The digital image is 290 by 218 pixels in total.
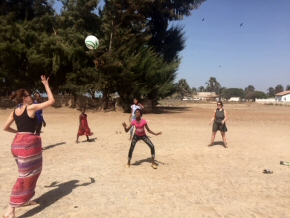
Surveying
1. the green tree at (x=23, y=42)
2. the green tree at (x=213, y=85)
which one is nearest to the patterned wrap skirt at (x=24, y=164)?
the green tree at (x=23, y=42)

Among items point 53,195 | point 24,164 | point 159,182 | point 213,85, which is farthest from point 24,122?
point 213,85

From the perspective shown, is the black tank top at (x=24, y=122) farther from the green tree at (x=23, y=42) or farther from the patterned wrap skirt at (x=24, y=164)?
the green tree at (x=23, y=42)

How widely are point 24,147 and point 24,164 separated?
0.26m

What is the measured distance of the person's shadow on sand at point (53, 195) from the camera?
14.2ft

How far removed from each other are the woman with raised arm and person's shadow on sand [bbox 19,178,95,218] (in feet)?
1.17

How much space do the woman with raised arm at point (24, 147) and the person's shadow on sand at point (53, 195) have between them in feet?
1.17

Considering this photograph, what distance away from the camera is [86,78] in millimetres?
23875

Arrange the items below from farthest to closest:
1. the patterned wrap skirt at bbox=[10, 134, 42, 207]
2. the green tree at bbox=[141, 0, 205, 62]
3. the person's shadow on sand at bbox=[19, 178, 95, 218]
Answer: the green tree at bbox=[141, 0, 205, 62] → the person's shadow on sand at bbox=[19, 178, 95, 218] → the patterned wrap skirt at bbox=[10, 134, 42, 207]

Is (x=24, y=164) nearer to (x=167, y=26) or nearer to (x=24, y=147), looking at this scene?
(x=24, y=147)

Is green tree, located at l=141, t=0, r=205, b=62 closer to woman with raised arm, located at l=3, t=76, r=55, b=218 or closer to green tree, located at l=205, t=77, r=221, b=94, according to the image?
woman with raised arm, located at l=3, t=76, r=55, b=218

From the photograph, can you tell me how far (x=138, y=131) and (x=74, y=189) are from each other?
2.28 meters

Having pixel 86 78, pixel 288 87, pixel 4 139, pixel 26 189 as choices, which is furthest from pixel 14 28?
pixel 288 87

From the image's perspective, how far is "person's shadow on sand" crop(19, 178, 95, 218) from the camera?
433cm

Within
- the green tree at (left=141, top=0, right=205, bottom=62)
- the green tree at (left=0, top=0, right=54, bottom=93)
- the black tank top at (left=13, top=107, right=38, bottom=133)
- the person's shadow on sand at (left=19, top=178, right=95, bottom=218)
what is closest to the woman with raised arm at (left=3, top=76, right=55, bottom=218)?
the black tank top at (left=13, top=107, right=38, bottom=133)
